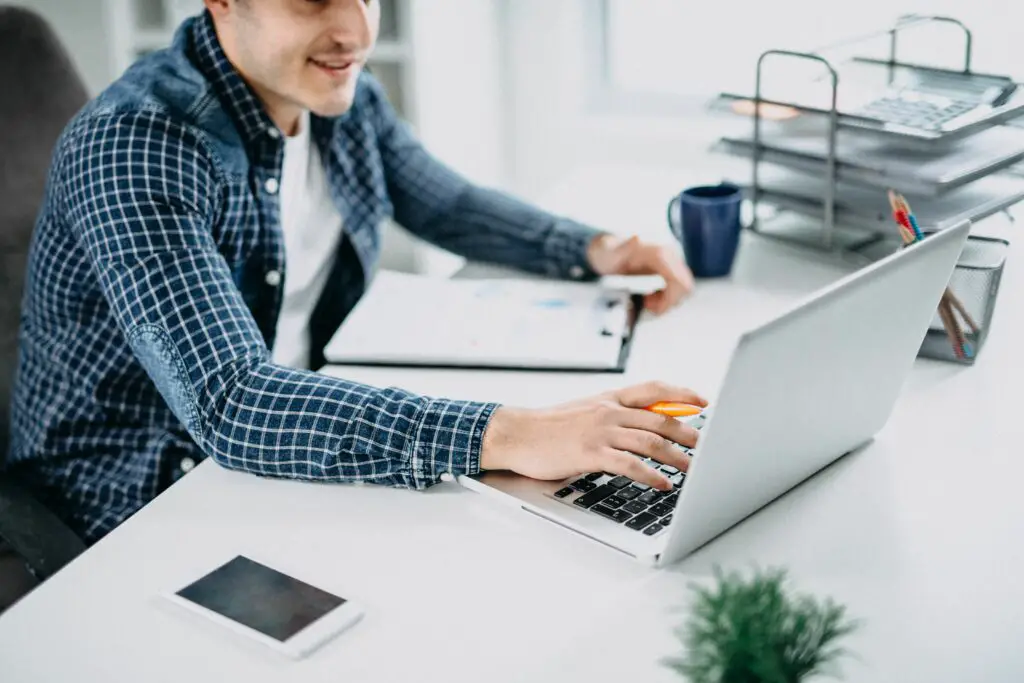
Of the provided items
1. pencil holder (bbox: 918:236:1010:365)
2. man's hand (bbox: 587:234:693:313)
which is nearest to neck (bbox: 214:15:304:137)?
man's hand (bbox: 587:234:693:313)

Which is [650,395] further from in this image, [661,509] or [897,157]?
[897,157]

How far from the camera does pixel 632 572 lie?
37.2 inches

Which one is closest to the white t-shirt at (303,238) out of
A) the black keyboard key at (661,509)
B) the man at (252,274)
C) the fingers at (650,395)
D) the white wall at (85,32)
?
the man at (252,274)

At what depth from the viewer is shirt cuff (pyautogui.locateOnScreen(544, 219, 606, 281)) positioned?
1626 mm

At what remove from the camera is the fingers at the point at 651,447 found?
103cm

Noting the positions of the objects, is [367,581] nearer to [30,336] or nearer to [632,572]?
[632,572]

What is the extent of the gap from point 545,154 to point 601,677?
2.06m

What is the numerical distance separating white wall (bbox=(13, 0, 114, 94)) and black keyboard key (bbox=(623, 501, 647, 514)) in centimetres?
226

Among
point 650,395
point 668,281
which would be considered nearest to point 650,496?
point 650,395

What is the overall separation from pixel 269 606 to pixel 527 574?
0.20 metres

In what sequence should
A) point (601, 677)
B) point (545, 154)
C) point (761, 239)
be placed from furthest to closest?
1. point (545, 154)
2. point (761, 239)
3. point (601, 677)

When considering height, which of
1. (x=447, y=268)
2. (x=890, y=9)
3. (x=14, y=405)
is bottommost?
(x=447, y=268)

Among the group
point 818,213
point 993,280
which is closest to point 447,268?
point 818,213

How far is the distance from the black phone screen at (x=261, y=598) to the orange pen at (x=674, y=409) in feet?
1.18
